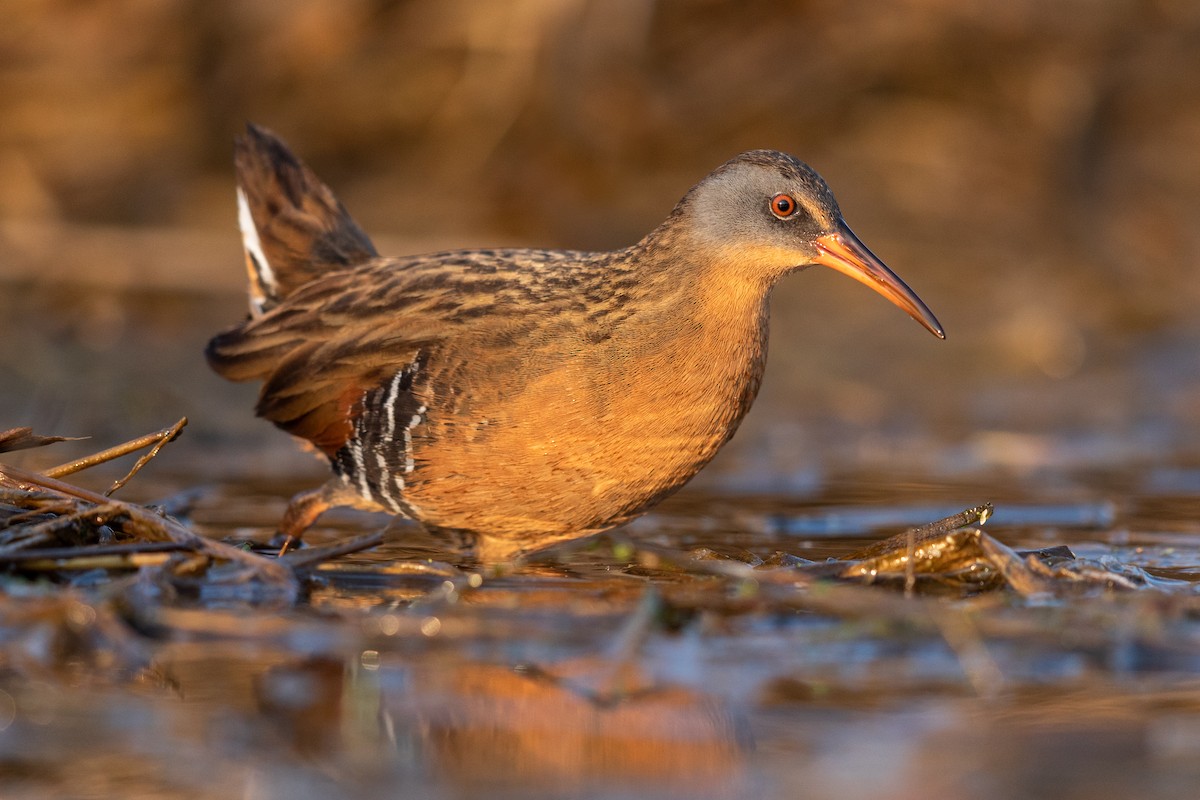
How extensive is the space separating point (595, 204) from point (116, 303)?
278 cm

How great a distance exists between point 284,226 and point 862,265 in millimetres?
2365

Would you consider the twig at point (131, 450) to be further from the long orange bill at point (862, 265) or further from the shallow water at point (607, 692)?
the long orange bill at point (862, 265)

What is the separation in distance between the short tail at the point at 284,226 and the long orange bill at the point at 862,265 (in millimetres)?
2042

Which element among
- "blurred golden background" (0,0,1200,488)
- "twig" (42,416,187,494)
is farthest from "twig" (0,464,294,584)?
"blurred golden background" (0,0,1200,488)

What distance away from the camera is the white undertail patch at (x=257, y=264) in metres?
6.29

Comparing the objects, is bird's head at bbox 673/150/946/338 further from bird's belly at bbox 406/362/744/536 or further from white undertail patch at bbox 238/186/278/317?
white undertail patch at bbox 238/186/278/317

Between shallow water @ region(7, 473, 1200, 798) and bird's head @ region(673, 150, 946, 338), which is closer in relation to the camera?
shallow water @ region(7, 473, 1200, 798)

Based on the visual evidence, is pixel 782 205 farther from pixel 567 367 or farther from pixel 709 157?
pixel 709 157

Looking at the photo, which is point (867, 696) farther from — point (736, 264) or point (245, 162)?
point (245, 162)

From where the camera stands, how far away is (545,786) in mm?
3105

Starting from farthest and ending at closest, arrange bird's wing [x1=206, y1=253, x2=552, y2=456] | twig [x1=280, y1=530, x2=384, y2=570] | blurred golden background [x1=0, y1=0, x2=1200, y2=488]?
blurred golden background [x1=0, y1=0, x2=1200, y2=488]
bird's wing [x1=206, y1=253, x2=552, y2=456]
twig [x1=280, y1=530, x2=384, y2=570]

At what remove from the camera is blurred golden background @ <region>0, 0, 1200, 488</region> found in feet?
27.9

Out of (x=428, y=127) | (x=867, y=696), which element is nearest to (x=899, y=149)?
(x=428, y=127)

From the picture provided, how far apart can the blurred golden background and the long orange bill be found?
10.3 ft
